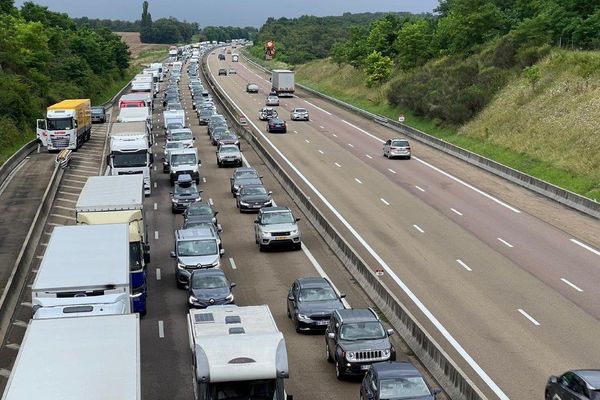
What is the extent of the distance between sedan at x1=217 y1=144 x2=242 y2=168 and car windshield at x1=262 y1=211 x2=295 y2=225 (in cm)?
2236

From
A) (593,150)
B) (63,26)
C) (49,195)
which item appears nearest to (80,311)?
(49,195)

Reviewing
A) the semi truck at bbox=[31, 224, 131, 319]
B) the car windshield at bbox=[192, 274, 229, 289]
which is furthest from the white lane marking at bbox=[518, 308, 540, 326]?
the semi truck at bbox=[31, 224, 131, 319]

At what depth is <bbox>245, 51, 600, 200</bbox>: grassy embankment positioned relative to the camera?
5684 centimetres

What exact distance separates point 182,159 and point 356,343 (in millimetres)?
33597

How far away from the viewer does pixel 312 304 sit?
29297 millimetres

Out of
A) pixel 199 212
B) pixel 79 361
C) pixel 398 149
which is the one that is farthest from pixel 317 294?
pixel 398 149

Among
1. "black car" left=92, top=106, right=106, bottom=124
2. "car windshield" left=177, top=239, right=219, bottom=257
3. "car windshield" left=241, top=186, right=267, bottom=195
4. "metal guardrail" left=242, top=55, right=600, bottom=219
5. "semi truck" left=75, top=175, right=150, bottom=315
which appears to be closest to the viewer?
"semi truck" left=75, top=175, right=150, bottom=315

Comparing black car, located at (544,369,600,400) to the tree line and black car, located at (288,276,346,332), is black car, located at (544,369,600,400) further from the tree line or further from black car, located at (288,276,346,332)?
the tree line

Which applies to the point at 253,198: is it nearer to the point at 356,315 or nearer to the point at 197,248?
the point at 197,248

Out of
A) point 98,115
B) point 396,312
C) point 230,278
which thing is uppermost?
point 396,312

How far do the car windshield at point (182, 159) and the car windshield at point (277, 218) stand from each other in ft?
52.7

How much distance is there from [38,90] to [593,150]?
56.9 metres

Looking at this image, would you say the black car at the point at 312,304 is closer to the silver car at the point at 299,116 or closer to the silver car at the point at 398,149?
the silver car at the point at 398,149

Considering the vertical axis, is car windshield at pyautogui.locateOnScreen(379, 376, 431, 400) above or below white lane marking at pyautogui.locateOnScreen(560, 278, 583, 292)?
above
